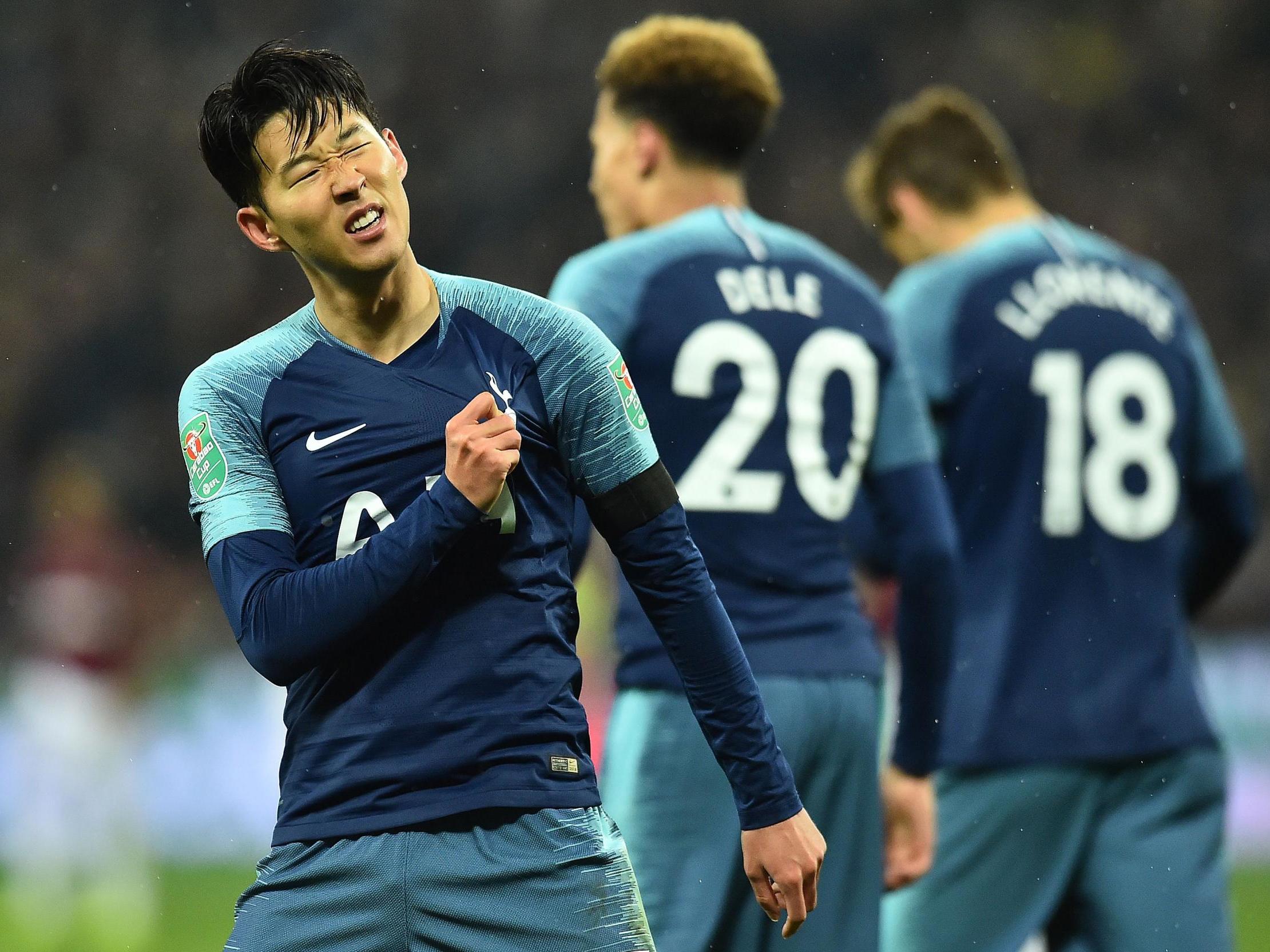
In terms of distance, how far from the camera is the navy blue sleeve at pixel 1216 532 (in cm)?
383

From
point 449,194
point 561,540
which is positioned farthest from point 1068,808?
point 449,194

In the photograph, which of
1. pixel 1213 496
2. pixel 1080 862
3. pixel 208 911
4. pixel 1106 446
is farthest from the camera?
pixel 208 911

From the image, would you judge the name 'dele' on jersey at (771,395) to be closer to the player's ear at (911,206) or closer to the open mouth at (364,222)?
the player's ear at (911,206)

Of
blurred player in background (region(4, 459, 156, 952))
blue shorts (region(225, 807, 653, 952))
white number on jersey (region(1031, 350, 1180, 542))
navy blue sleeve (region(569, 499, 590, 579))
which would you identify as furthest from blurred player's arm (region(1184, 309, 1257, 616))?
blurred player in background (region(4, 459, 156, 952))

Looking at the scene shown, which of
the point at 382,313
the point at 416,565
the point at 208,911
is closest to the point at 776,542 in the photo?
the point at 382,313

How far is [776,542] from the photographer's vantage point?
3.14 m

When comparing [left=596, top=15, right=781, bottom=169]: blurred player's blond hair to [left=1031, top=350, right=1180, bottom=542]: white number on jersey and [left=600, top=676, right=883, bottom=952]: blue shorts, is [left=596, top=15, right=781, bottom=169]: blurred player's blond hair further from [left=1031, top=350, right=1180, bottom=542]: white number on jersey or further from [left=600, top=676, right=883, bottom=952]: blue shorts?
[left=600, top=676, right=883, bottom=952]: blue shorts

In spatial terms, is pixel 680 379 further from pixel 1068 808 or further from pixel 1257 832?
pixel 1257 832

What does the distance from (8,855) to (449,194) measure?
6478 millimetres

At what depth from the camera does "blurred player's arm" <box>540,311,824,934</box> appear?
2250 millimetres

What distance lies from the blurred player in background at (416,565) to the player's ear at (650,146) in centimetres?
114

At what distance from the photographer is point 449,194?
1527cm

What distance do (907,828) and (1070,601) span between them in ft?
1.95

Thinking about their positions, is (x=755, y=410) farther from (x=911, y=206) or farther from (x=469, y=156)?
(x=469, y=156)
